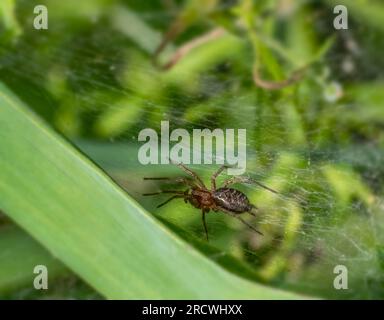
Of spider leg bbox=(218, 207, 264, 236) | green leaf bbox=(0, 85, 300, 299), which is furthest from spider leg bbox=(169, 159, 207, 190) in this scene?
green leaf bbox=(0, 85, 300, 299)

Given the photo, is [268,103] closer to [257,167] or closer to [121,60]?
[257,167]

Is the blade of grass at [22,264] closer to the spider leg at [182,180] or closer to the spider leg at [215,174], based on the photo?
the spider leg at [182,180]

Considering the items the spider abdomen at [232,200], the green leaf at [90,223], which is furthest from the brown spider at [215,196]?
the green leaf at [90,223]

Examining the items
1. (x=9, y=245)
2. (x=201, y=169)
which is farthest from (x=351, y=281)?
(x=9, y=245)

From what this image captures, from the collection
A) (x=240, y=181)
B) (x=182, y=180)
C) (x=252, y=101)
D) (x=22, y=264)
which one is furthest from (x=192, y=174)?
(x=22, y=264)

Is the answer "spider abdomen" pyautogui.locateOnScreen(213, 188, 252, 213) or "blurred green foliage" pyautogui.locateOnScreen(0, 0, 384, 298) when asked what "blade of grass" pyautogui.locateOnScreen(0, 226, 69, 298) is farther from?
"spider abdomen" pyautogui.locateOnScreen(213, 188, 252, 213)

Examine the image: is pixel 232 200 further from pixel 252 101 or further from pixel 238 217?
pixel 252 101
